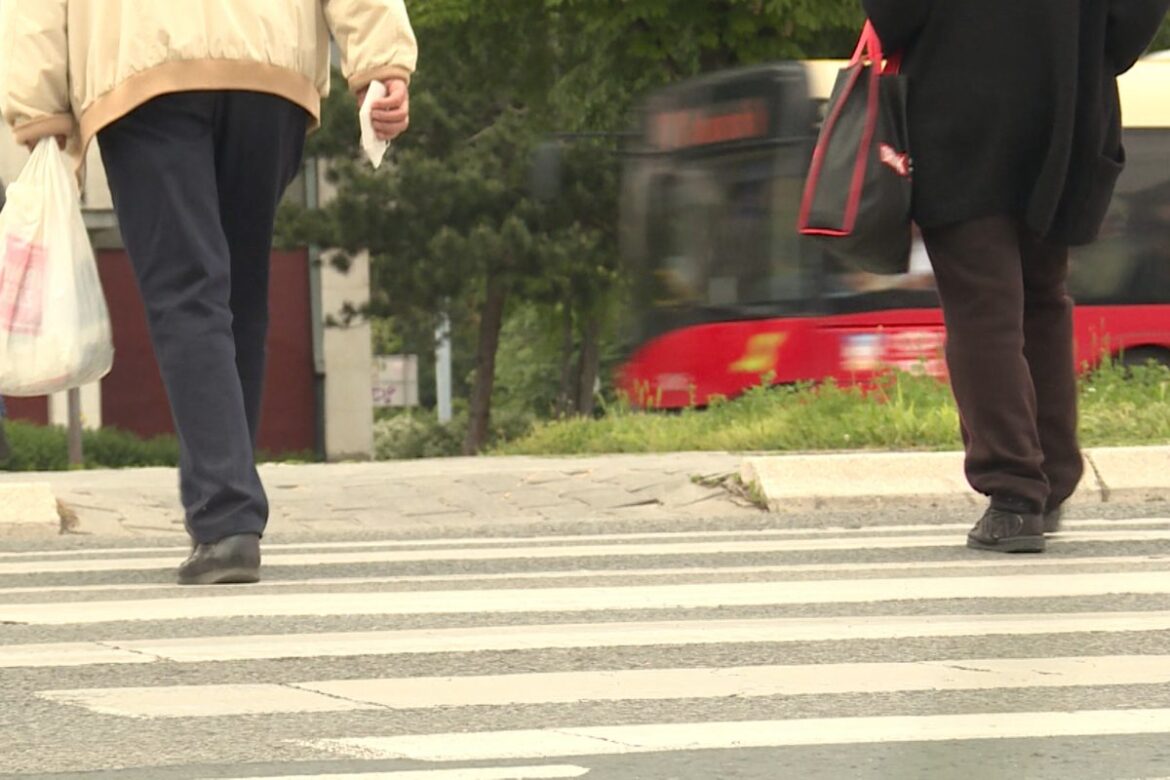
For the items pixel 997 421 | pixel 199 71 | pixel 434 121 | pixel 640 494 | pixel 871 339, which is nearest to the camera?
pixel 199 71

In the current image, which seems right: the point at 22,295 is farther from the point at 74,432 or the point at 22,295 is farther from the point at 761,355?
the point at 74,432

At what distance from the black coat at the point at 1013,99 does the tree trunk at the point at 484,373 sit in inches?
1169

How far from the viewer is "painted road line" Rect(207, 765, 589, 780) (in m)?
3.14

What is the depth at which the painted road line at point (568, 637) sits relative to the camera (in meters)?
4.29

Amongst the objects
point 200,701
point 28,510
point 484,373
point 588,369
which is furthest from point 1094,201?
point 588,369

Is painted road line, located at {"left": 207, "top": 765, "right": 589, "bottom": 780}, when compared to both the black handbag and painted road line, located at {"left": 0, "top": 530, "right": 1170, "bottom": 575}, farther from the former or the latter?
the black handbag

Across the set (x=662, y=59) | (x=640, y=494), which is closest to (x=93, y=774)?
(x=640, y=494)

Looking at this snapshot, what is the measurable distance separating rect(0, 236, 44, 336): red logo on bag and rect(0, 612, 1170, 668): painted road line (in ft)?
3.92

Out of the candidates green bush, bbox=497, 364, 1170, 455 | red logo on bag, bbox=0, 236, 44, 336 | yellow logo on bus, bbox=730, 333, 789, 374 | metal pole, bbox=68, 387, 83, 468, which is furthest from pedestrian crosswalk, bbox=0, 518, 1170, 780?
metal pole, bbox=68, 387, 83, 468

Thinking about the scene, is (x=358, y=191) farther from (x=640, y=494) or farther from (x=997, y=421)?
(x=997, y=421)

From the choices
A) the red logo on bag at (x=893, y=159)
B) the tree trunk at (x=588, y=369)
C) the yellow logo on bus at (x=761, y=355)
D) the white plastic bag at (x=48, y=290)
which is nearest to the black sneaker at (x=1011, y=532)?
the red logo on bag at (x=893, y=159)

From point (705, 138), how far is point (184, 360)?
15787mm

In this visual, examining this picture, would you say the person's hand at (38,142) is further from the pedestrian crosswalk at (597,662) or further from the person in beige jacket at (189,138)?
the pedestrian crosswalk at (597,662)

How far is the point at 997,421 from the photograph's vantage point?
5.90 metres
